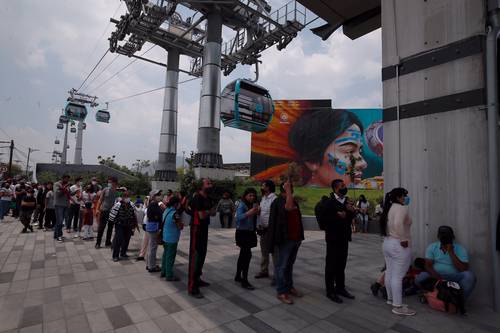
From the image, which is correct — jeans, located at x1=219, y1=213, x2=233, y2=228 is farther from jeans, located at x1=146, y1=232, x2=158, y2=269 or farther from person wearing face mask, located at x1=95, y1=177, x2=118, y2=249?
jeans, located at x1=146, y1=232, x2=158, y2=269

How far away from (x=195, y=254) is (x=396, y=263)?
2.97 metres

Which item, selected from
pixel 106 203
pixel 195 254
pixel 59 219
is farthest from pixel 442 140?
pixel 59 219

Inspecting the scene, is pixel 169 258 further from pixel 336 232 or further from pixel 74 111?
pixel 74 111

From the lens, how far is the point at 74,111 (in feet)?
102

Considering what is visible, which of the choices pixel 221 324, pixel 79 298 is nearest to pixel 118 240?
pixel 79 298

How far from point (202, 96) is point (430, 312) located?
16.1 meters

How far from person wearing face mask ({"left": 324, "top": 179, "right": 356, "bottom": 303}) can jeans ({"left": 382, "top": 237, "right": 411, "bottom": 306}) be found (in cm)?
62

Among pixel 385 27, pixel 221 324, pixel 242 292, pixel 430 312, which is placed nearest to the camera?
pixel 221 324

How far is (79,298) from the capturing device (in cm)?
404

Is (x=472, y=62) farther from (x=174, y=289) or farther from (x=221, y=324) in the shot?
(x=174, y=289)

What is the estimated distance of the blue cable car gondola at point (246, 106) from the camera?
12672mm

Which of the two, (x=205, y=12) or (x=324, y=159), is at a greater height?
(x=205, y=12)

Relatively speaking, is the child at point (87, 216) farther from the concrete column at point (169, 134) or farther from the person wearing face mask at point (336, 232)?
the concrete column at point (169, 134)

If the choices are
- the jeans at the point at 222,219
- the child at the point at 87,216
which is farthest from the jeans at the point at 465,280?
the jeans at the point at 222,219
